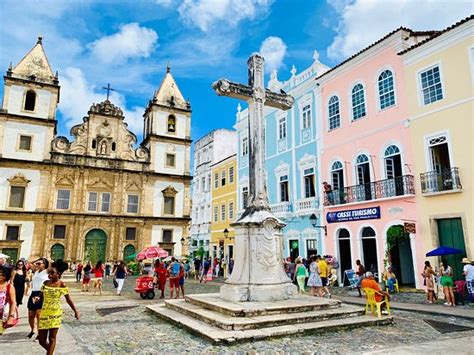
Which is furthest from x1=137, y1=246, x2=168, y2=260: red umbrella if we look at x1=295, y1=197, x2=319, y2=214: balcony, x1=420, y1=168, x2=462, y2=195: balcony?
x1=420, y1=168, x2=462, y2=195: balcony

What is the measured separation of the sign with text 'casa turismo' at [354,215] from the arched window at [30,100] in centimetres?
2566

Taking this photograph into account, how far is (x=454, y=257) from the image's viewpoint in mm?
13266

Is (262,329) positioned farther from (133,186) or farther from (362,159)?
(133,186)

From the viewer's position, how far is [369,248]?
54.7 ft

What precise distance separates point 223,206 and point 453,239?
20.0 metres

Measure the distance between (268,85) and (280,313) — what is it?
1918cm

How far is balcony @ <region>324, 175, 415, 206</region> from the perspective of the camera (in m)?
14.8

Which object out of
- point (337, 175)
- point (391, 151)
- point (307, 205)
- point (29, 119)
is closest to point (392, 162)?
point (391, 151)

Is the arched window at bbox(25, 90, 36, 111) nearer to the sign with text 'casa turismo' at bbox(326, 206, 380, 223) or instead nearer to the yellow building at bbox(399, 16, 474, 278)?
the sign with text 'casa turismo' at bbox(326, 206, 380, 223)

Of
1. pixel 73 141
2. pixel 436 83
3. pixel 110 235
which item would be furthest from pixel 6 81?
pixel 436 83

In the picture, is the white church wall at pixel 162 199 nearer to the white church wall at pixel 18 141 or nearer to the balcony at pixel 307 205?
the white church wall at pixel 18 141

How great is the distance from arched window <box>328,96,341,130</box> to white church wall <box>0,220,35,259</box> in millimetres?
23674

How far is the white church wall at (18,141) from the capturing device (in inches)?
1101

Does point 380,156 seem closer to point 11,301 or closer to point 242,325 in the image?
point 242,325
